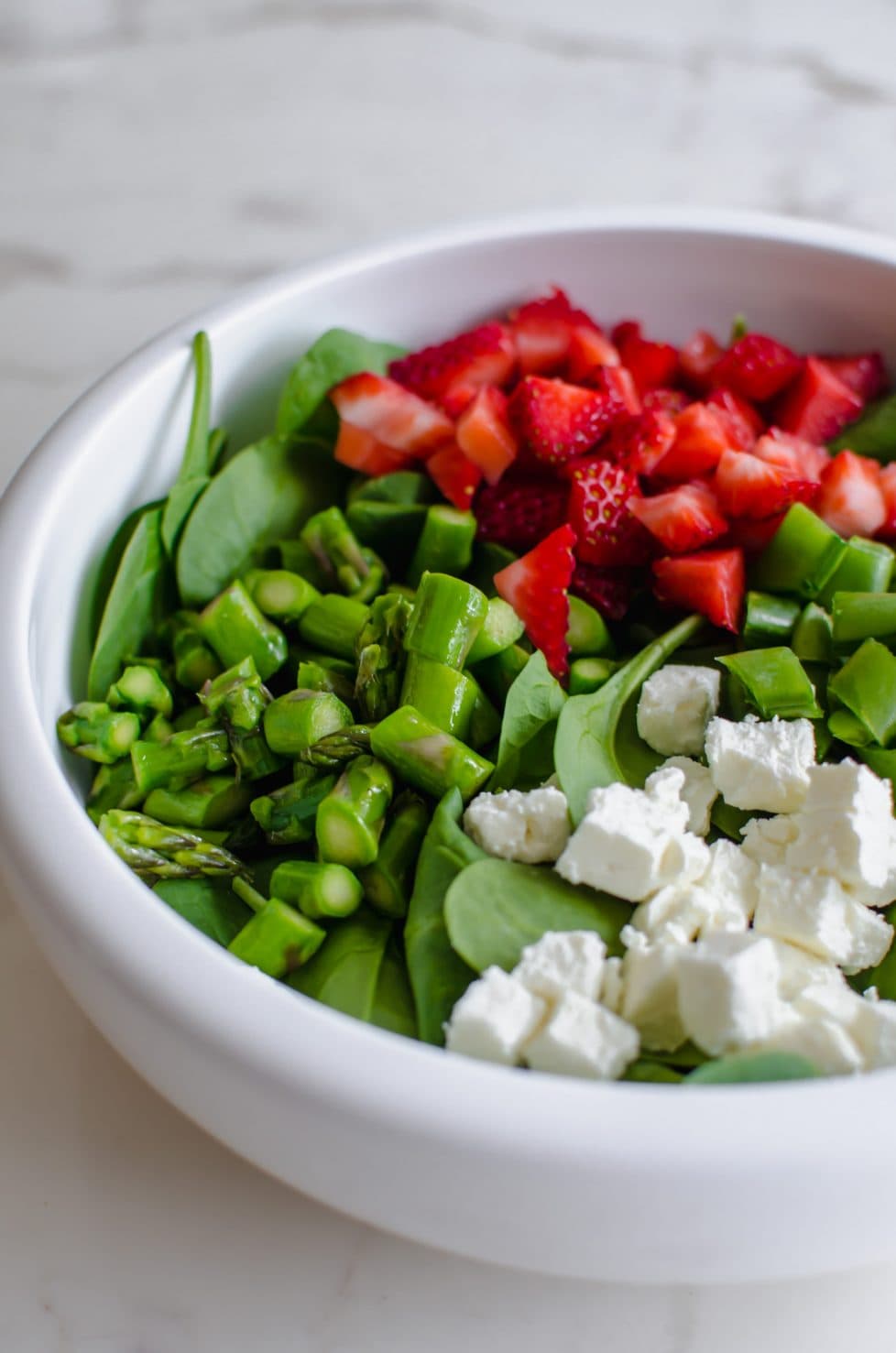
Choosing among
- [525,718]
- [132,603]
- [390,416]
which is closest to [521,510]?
[390,416]

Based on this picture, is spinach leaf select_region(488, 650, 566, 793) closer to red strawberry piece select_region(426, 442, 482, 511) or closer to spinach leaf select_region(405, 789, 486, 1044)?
spinach leaf select_region(405, 789, 486, 1044)

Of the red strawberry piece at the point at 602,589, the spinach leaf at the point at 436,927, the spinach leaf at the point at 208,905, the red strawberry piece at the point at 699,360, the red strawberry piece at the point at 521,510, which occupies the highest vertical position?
the red strawberry piece at the point at 699,360

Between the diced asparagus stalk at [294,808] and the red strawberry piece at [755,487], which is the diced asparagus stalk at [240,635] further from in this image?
the red strawberry piece at [755,487]

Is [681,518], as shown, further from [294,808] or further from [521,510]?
[294,808]

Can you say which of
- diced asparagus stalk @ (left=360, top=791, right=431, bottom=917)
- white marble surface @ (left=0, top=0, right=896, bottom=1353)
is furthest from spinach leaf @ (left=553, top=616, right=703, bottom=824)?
white marble surface @ (left=0, top=0, right=896, bottom=1353)

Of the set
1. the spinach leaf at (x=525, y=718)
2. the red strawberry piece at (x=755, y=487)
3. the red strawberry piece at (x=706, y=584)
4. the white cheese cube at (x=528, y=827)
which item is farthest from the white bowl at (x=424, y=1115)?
the red strawberry piece at (x=755, y=487)

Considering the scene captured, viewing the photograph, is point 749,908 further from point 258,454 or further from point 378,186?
point 378,186

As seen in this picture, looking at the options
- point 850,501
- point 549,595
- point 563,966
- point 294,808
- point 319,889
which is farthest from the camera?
point 850,501
